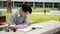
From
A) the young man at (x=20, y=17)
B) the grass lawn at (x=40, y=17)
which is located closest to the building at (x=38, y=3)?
the grass lawn at (x=40, y=17)

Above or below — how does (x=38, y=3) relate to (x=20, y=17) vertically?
above

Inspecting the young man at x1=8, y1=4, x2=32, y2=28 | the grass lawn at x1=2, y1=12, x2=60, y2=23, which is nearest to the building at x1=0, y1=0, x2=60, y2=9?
the grass lawn at x1=2, y1=12, x2=60, y2=23

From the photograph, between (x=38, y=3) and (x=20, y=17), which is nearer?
(x=20, y=17)

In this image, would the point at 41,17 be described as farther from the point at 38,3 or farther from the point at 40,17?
the point at 38,3

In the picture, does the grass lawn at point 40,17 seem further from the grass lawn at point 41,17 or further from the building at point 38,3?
A: the building at point 38,3

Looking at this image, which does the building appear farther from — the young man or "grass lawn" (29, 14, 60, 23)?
the young man

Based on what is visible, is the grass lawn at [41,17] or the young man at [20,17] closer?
the young man at [20,17]

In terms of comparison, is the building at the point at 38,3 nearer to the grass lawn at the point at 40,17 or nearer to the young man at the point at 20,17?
the grass lawn at the point at 40,17

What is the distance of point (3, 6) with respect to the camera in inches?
144

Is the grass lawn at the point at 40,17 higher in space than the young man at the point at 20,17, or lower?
lower

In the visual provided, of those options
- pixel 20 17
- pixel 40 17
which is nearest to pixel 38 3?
pixel 40 17

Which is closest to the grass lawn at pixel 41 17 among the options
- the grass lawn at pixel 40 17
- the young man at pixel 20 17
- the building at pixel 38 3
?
the grass lawn at pixel 40 17

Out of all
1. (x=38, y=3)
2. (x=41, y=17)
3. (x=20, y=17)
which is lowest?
(x=41, y=17)

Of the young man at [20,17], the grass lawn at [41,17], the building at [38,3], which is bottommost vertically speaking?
the grass lawn at [41,17]
